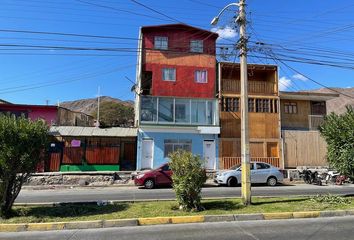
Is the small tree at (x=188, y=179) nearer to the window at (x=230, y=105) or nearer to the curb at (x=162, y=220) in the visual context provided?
the curb at (x=162, y=220)

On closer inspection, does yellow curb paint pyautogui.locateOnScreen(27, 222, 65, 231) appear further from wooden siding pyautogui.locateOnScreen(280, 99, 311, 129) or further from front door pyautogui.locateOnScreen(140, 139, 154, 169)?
wooden siding pyautogui.locateOnScreen(280, 99, 311, 129)

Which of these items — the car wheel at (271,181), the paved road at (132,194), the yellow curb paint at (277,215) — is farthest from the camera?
the car wheel at (271,181)

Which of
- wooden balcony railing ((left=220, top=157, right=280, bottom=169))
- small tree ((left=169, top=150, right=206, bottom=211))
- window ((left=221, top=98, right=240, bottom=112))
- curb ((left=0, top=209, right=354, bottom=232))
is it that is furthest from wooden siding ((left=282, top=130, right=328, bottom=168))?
small tree ((left=169, top=150, right=206, bottom=211))

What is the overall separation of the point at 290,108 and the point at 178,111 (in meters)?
11.6

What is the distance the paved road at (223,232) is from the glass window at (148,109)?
19.6 meters

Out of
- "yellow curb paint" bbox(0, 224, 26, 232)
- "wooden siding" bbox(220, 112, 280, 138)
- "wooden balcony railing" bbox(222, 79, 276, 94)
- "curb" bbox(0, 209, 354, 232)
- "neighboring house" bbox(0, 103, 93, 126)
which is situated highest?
"wooden balcony railing" bbox(222, 79, 276, 94)

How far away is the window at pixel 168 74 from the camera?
30.0m

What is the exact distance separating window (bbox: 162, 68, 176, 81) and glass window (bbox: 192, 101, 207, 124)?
9.59 feet

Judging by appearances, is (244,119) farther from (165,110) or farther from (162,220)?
(165,110)

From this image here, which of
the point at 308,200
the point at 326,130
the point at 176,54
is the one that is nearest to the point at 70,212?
the point at 308,200

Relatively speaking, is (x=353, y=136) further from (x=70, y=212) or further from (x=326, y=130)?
(x=70, y=212)

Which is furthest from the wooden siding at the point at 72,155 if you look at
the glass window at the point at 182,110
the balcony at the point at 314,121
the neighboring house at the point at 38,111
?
the balcony at the point at 314,121

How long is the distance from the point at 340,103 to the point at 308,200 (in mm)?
119051

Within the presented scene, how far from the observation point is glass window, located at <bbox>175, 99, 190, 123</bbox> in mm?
29109
